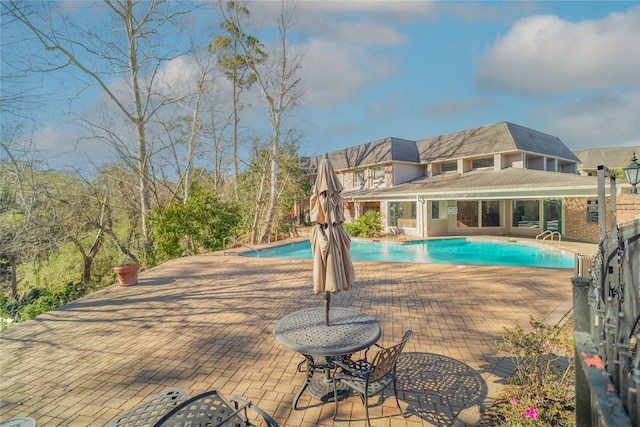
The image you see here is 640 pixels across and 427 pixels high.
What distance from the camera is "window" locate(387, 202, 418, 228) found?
21.8 metres

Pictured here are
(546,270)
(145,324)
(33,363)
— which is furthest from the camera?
(546,270)

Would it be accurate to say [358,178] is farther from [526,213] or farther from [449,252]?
[526,213]

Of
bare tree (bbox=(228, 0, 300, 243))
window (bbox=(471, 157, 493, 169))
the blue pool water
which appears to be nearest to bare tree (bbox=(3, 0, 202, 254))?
bare tree (bbox=(228, 0, 300, 243))

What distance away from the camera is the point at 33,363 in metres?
4.55

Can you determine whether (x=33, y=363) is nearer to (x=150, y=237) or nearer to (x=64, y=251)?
(x=150, y=237)

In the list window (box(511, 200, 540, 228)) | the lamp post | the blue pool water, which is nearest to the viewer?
the lamp post

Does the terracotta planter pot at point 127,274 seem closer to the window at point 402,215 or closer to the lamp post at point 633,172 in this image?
the lamp post at point 633,172

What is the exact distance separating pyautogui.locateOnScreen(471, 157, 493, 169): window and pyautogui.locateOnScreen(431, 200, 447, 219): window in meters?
4.36

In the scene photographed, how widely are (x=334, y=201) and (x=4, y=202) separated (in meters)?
12.4

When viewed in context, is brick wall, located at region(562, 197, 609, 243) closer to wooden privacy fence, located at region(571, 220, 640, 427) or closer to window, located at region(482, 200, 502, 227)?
window, located at region(482, 200, 502, 227)

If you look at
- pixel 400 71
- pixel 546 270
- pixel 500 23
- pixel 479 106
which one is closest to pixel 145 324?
pixel 546 270

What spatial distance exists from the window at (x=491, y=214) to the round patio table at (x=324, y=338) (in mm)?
20891

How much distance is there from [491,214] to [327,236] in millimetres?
21663

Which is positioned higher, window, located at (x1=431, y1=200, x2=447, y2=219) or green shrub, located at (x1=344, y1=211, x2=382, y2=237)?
window, located at (x1=431, y1=200, x2=447, y2=219)
